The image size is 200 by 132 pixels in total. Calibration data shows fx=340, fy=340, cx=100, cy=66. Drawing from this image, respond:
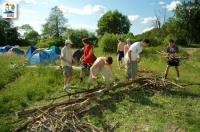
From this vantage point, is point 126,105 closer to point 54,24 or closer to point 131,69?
point 131,69

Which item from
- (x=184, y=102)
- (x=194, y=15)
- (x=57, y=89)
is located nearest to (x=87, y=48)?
(x=57, y=89)

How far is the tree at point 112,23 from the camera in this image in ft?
257

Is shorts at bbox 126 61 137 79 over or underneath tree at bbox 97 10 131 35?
underneath

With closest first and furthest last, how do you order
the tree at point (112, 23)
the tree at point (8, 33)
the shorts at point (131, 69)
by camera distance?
the shorts at point (131, 69)
the tree at point (8, 33)
the tree at point (112, 23)

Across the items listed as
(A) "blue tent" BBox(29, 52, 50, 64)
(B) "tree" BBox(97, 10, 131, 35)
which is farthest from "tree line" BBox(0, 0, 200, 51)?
(A) "blue tent" BBox(29, 52, 50, 64)

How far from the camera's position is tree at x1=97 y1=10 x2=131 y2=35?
257ft

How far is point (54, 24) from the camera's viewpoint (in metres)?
89.8

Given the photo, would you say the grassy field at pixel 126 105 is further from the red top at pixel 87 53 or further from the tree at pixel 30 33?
the tree at pixel 30 33

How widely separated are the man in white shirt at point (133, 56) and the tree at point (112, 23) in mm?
66380

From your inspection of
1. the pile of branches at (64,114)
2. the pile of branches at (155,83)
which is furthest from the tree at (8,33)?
the pile of branches at (64,114)

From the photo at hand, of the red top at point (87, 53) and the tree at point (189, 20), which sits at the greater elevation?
the tree at point (189, 20)

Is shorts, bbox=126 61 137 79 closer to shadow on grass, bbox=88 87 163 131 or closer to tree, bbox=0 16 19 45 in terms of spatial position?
shadow on grass, bbox=88 87 163 131

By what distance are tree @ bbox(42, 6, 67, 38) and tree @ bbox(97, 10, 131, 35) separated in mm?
14474

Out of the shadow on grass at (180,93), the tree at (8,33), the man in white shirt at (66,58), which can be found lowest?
the shadow on grass at (180,93)
